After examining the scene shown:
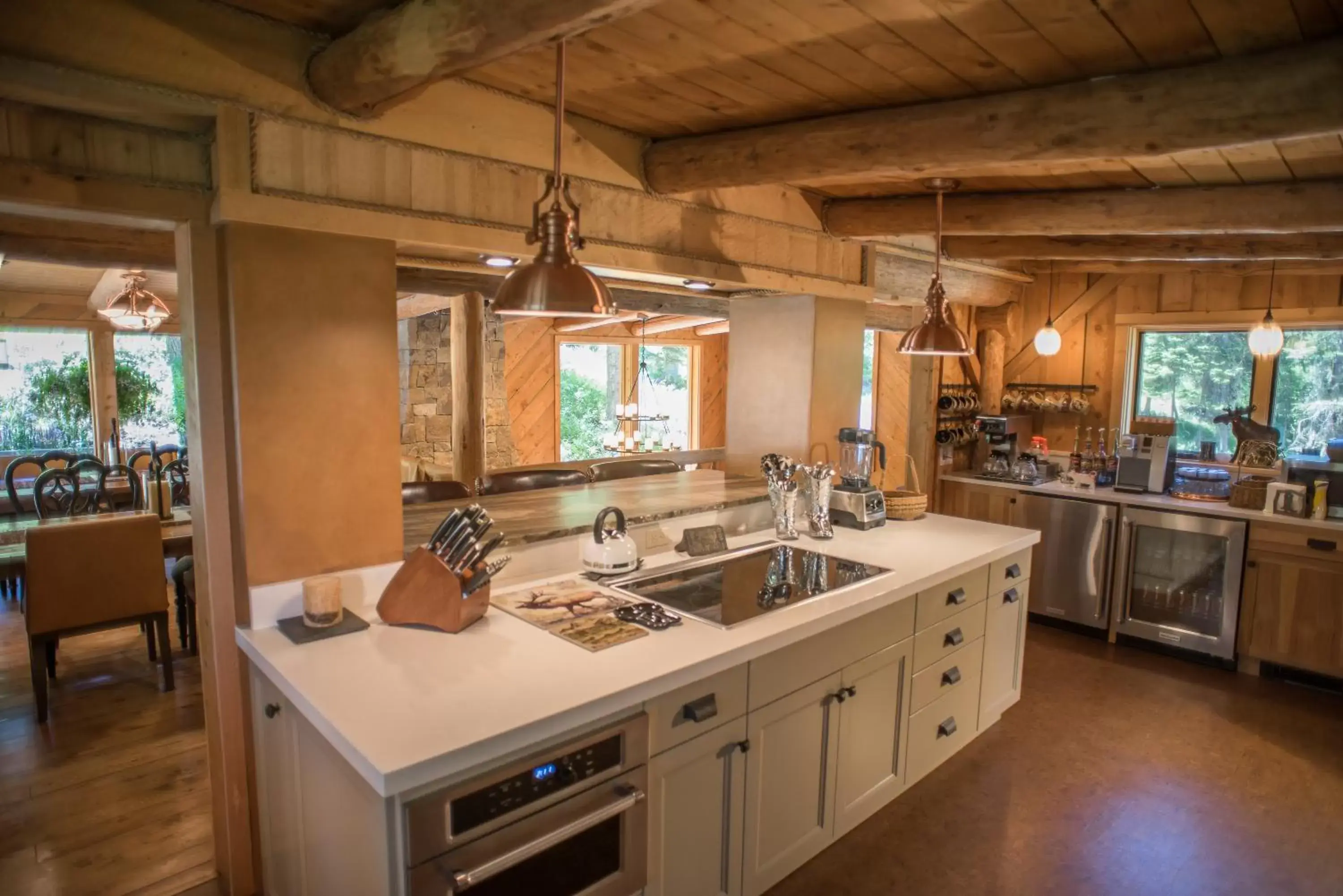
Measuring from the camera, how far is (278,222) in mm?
1812

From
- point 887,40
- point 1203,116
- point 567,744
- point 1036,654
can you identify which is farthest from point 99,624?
point 1036,654

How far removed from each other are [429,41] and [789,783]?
6.77ft

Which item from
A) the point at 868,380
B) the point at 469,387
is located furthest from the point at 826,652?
the point at 868,380

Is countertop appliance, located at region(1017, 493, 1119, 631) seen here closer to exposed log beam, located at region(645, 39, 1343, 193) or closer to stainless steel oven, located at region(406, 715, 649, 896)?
exposed log beam, located at region(645, 39, 1343, 193)

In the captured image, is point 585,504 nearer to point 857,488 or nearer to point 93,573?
point 857,488

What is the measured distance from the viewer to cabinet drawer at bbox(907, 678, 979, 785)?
2.75 meters

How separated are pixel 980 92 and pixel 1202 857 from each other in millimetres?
2509

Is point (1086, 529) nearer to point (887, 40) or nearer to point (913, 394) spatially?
point (913, 394)

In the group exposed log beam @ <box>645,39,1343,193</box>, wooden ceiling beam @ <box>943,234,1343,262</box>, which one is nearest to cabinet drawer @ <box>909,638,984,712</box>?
exposed log beam @ <box>645,39,1343,193</box>

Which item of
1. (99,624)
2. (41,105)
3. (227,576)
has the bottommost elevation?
(99,624)

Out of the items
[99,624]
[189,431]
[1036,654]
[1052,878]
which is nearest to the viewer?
[189,431]

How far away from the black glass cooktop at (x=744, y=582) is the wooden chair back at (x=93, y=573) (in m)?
2.43

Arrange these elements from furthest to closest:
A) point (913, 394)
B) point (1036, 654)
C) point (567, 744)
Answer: point (913, 394) → point (1036, 654) → point (567, 744)

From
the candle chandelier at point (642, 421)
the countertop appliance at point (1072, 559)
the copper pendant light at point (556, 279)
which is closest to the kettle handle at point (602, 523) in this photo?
the copper pendant light at point (556, 279)
